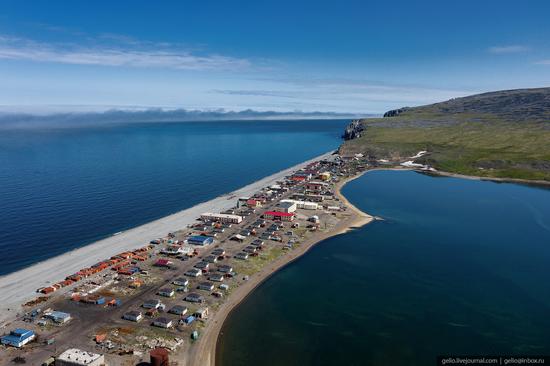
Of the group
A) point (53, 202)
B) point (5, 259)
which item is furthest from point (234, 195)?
point (5, 259)

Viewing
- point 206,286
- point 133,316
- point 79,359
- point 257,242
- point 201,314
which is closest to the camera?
point 79,359

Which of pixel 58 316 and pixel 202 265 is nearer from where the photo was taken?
pixel 58 316

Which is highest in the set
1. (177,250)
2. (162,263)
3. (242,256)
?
(177,250)

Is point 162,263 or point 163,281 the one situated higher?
point 162,263

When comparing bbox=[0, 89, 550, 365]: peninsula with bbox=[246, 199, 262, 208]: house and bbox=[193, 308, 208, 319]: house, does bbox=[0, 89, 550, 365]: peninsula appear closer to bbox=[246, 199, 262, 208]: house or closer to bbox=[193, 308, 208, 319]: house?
bbox=[193, 308, 208, 319]: house

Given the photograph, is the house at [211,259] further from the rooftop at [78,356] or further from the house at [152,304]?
the rooftop at [78,356]

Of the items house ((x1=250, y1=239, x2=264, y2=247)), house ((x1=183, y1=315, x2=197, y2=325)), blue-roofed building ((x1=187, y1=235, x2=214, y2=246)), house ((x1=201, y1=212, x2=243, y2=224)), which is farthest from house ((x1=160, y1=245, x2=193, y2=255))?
house ((x1=183, y1=315, x2=197, y2=325))

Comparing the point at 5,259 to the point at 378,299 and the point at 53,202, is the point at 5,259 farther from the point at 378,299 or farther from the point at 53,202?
the point at 378,299

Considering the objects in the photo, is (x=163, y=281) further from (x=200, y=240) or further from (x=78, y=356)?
(x=78, y=356)

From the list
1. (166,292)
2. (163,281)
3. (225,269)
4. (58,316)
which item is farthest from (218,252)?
(58,316)
